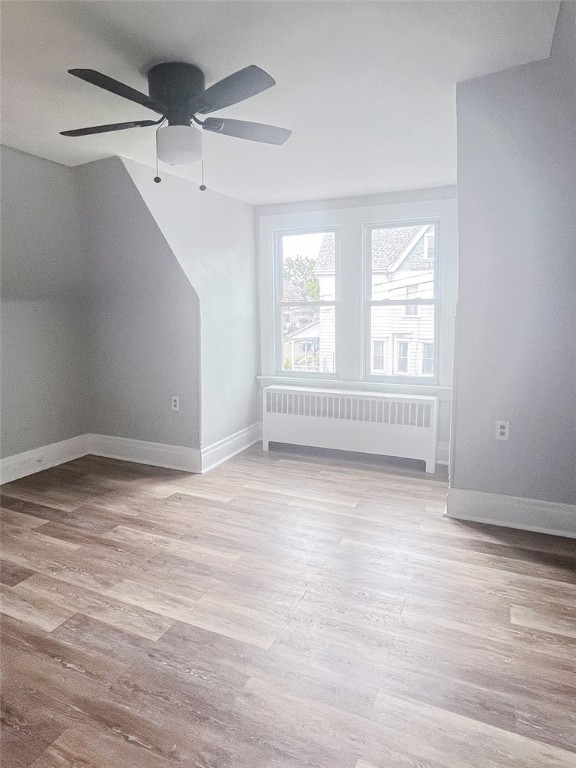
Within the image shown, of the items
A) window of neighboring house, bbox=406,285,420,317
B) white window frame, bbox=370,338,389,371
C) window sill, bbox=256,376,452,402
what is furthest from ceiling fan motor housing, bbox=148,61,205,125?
window sill, bbox=256,376,452,402

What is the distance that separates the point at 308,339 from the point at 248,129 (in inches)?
105

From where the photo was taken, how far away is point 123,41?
1.89 m

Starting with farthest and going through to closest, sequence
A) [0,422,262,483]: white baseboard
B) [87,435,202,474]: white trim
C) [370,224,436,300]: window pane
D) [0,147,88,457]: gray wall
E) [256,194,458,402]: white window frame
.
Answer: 1. [370,224,436,300]: window pane
2. [256,194,458,402]: white window frame
3. [87,435,202,474]: white trim
4. [0,422,262,483]: white baseboard
5. [0,147,88,457]: gray wall

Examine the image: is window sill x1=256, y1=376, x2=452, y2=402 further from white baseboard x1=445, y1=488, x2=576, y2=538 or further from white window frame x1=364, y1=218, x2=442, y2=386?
white baseboard x1=445, y1=488, x2=576, y2=538

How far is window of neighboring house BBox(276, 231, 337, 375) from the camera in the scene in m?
4.51

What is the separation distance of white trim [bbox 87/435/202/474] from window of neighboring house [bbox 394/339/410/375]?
2.00 meters

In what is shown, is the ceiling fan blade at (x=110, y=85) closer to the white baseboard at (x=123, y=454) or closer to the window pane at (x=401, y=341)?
the white baseboard at (x=123, y=454)

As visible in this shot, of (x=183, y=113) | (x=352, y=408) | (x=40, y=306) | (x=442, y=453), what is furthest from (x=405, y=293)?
(x=40, y=306)

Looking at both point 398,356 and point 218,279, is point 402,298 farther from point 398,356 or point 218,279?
point 218,279

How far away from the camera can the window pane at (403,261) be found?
4.12 metres

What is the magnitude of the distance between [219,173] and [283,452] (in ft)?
8.16

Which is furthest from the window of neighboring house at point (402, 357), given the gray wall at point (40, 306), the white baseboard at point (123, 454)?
the gray wall at point (40, 306)

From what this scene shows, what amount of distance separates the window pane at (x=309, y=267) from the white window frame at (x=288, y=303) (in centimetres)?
3

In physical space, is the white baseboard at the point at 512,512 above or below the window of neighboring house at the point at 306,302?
below
